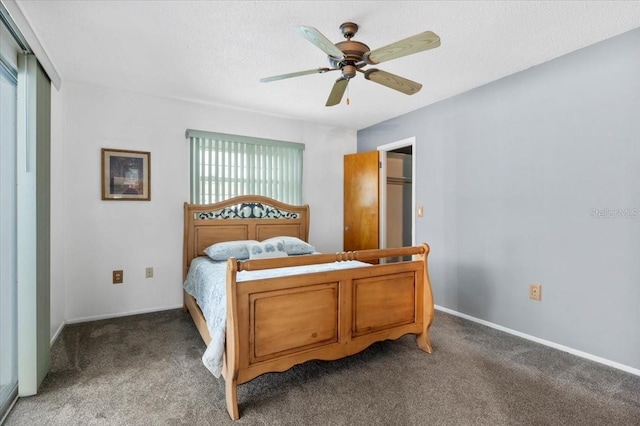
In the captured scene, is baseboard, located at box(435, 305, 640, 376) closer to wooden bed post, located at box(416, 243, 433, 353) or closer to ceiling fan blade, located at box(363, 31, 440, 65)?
wooden bed post, located at box(416, 243, 433, 353)

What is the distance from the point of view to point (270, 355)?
181cm

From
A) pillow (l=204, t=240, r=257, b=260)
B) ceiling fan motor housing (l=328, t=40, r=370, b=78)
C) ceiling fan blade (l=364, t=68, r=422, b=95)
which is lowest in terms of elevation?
pillow (l=204, t=240, r=257, b=260)

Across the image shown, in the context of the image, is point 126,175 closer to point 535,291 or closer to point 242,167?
point 242,167

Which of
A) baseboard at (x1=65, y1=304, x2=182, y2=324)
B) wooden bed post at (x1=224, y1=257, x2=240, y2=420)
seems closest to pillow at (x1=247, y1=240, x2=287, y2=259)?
baseboard at (x1=65, y1=304, x2=182, y2=324)

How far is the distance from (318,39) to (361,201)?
284 centimetres

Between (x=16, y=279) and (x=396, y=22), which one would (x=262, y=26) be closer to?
(x=396, y=22)

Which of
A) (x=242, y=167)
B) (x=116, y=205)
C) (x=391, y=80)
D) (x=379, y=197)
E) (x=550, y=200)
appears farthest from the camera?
(x=379, y=197)

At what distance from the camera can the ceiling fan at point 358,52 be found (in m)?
1.62

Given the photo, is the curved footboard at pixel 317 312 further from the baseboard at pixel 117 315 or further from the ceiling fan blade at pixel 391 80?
the baseboard at pixel 117 315

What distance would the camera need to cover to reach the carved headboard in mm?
3432

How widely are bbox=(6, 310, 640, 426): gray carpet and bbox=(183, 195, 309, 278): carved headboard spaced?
117 centimetres

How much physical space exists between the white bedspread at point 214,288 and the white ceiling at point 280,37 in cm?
169

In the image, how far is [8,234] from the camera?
1.82m

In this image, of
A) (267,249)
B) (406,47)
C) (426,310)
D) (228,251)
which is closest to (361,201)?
(267,249)
